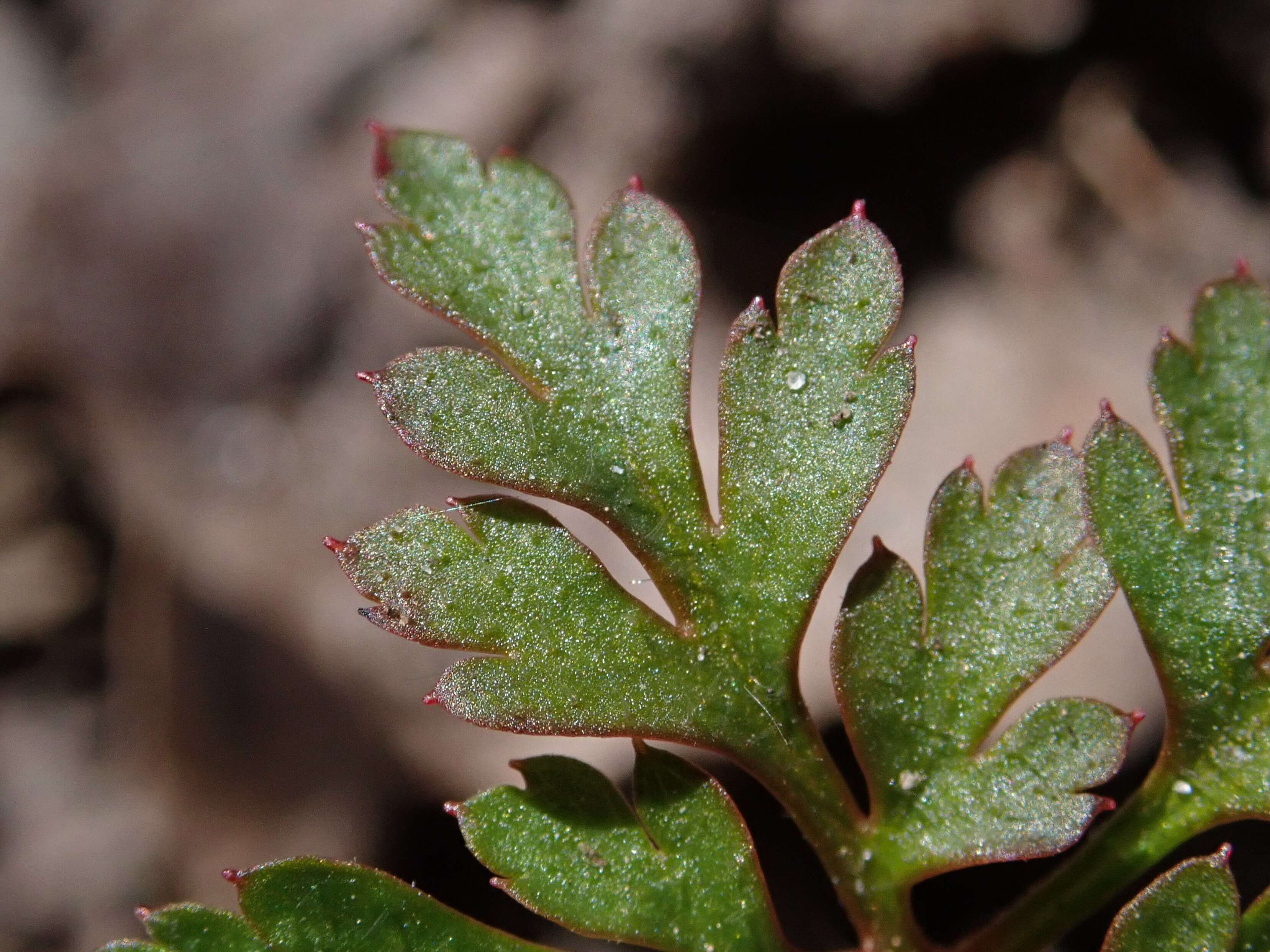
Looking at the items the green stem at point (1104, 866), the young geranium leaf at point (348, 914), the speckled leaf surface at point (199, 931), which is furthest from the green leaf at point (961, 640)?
the speckled leaf surface at point (199, 931)

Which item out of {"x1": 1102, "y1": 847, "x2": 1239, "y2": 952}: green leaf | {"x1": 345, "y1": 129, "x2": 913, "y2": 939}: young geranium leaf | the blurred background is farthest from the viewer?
the blurred background

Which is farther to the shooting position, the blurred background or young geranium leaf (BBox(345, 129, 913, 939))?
the blurred background

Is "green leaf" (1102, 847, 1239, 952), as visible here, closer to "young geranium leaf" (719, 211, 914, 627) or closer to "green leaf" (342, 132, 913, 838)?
"green leaf" (342, 132, 913, 838)

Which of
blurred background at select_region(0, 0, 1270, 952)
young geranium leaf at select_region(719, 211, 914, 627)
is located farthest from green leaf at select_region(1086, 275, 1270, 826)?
blurred background at select_region(0, 0, 1270, 952)

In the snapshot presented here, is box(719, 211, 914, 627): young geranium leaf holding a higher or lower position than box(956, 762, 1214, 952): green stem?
higher

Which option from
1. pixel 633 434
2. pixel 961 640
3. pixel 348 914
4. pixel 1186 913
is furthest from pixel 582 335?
pixel 1186 913

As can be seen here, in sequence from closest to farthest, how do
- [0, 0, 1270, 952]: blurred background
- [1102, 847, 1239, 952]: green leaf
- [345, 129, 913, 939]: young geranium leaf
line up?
[1102, 847, 1239, 952]: green leaf, [345, 129, 913, 939]: young geranium leaf, [0, 0, 1270, 952]: blurred background
